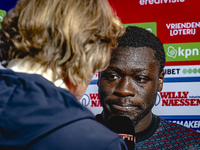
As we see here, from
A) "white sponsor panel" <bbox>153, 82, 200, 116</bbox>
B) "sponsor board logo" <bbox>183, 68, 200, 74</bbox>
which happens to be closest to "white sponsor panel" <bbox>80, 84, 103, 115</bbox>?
"white sponsor panel" <bbox>153, 82, 200, 116</bbox>

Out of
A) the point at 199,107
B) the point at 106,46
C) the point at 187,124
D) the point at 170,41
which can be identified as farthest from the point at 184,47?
the point at 106,46

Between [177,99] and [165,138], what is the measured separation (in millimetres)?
468

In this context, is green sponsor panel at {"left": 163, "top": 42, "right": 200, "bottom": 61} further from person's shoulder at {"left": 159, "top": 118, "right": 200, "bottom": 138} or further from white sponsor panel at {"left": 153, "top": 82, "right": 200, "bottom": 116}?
person's shoulder at {"left": 159, "top": 118, "right": 200, "bottom": 138}

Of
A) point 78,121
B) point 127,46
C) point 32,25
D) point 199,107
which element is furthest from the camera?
point 199,107

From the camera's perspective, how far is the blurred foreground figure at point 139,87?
1037 millimetres

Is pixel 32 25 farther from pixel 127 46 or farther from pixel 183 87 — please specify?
pixel 183 87

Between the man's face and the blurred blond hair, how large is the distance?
370 mm

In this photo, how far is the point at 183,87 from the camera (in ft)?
5.08

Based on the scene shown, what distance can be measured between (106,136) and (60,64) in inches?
9.2

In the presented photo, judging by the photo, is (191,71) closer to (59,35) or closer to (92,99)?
(92,99)

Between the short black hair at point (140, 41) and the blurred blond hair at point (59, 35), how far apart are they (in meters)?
0.42

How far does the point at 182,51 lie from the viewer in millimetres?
1560

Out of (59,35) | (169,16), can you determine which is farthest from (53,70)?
(169,16)

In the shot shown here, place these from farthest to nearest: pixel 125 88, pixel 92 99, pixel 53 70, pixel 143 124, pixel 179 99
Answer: pixel 92 99 → pixel 179 99 → pixel 143 124 → pixel 125 88 → pixel 53 70
